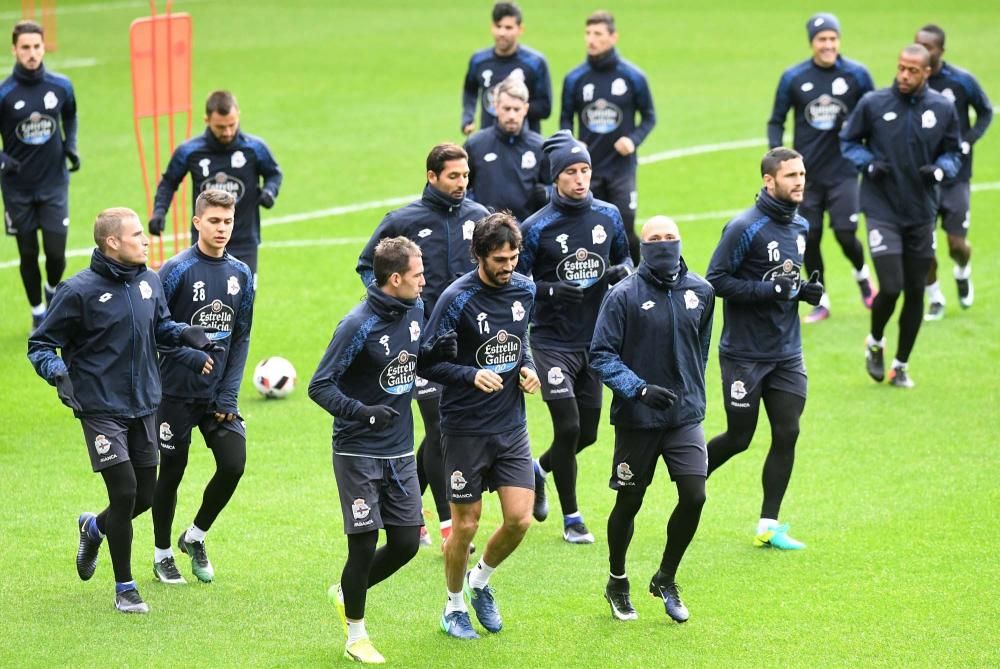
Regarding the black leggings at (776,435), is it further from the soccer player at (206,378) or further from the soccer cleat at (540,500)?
the soccer player at (206,378)

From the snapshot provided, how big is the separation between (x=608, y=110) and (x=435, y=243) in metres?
6.21

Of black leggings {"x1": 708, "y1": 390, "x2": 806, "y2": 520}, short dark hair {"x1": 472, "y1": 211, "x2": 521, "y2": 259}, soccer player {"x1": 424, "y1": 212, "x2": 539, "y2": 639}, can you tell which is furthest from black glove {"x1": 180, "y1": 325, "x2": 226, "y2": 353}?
black leggings {"x1": 708, "y1": 390, "x2": 806, "y2": 520}

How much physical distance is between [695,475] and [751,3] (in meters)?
29.4

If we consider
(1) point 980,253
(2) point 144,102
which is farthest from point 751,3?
(2) point 144,102

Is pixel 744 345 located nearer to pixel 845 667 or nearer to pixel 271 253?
pixel 845 667

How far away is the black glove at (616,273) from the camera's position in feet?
36.3

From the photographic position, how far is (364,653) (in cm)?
893

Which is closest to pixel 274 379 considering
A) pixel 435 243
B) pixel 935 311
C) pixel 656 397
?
pixel 435 243

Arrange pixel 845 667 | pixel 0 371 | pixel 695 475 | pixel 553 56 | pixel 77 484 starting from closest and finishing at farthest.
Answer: pixel 845 667, pixel 695 475, pixel 77 484, pixel 0 371, pixel 553 56

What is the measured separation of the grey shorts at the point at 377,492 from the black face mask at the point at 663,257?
1.76m

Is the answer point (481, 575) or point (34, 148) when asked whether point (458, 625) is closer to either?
point (481, 575)

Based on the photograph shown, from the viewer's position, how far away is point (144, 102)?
18750mm

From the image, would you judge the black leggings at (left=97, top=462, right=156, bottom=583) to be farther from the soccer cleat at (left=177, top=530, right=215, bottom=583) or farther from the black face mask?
the black face mask

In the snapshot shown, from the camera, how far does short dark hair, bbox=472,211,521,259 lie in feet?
29.9
